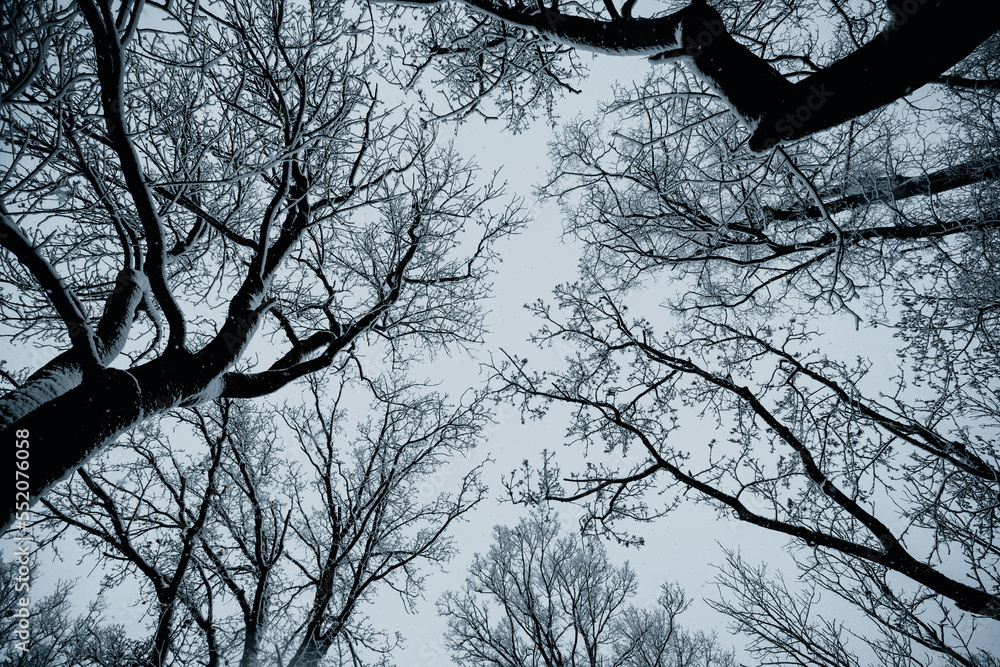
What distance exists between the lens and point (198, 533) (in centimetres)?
648

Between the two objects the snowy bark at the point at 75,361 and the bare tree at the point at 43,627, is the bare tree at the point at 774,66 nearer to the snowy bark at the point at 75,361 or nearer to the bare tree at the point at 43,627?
the snowy bark at the point at 75,361

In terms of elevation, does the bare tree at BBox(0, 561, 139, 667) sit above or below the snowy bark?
below

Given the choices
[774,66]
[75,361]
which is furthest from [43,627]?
[774,66]

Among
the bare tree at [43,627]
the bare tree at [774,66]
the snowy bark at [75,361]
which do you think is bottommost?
the bare tree at [43,627]

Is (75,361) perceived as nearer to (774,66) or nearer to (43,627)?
(774,66)

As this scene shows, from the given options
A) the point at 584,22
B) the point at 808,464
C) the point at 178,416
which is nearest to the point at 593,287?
the point at 808,464

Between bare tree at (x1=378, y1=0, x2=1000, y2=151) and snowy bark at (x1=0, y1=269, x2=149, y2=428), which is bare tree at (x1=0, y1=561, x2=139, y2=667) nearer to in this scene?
snowy bark at (x1=0, y1=269, x2=149, y2=428)

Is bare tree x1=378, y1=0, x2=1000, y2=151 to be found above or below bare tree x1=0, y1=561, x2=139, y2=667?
above

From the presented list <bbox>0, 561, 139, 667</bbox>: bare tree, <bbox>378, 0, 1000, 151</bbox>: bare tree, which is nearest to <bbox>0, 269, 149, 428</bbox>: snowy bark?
<bbox>378, 0, 1000, 151</bbox>: bare tree

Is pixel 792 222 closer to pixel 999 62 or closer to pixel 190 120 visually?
pixel 999 62

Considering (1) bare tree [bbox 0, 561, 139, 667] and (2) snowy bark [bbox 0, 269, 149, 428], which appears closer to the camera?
(2) snowy bark [bbox 0, 269, 149, 428]

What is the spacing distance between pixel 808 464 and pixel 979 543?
1.33 meters

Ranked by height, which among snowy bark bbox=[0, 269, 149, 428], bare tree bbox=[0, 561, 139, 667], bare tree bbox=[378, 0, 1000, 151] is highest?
bare tree bbox=[378, 0, 1000, 151]

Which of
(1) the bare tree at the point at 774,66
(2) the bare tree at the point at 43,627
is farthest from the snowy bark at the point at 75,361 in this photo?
(2) the bare tree at the point at 43,627
